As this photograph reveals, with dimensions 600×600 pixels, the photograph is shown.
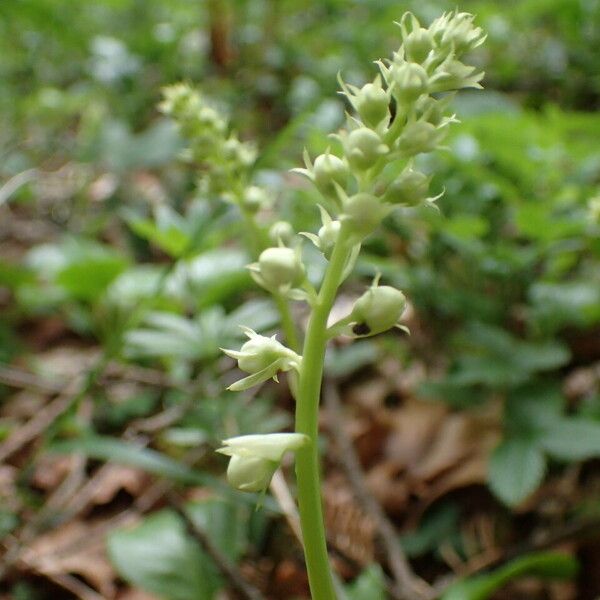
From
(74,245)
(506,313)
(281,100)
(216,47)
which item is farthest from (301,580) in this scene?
(216,47)

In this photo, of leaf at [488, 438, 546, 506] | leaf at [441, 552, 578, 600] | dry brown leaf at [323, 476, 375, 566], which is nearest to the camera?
leaf at [441, 552, 578, 600]

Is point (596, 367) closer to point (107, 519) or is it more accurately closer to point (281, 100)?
point (107, 519)

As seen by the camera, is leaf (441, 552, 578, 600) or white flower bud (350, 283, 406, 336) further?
leaf (441, 552, 578, 600)

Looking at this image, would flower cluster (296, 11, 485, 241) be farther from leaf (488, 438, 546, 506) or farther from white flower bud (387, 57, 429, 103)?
leaf (488, 438, 546, 506)

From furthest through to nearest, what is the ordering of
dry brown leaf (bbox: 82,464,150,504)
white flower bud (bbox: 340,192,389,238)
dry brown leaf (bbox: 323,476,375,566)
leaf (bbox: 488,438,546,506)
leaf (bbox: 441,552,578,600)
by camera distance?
dry brown leaf (bbox: 82,464,150,504) → dry brown leaf (bbox: 323,476,375,566) → leaf (bbox: 488,438,546,506) → leaf (bbox: 441,552,578,600) → white flower bud (bbox: 340,192,389,238)

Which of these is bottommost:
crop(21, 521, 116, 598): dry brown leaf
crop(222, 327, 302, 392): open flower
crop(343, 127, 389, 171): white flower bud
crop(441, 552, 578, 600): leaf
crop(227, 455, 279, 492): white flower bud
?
crop(21, 521, 116, 598): dry brown leaf

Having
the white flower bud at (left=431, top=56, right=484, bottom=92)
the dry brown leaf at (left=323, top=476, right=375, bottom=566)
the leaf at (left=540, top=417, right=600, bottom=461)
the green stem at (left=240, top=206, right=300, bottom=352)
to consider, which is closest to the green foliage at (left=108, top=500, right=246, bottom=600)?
the dry brown leaf at (left=323, top=476, right=375, bottom=566)

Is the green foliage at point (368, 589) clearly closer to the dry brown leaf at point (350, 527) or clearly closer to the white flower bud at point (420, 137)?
the dry brown leaf at point (350, 527)
